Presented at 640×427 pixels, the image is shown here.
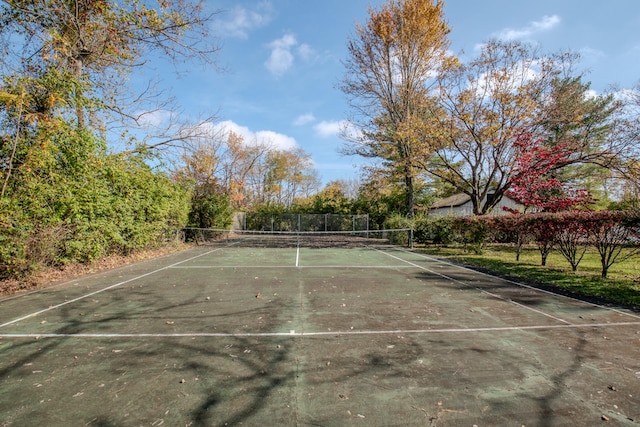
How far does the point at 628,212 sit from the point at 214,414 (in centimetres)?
977

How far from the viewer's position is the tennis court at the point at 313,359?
2.55m

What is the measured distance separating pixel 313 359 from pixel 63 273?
7594mm

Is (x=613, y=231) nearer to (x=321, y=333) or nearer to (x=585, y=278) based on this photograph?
(x=585, y=278)

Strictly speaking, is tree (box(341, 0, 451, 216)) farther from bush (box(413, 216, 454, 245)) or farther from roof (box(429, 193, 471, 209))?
roof (box(429, 193, 471, 209))

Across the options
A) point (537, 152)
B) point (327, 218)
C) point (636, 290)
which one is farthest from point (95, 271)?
point (327, 218)

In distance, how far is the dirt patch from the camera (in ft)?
20.8

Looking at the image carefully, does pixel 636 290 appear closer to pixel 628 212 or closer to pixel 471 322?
pixel 628 212

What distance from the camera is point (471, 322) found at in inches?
189

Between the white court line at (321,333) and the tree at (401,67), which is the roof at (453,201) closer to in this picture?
the tree at (401,67)

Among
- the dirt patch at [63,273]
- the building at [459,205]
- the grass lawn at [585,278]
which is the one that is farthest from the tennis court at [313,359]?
the building at [459,205]

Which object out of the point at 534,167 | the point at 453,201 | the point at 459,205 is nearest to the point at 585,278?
the point at 534,167

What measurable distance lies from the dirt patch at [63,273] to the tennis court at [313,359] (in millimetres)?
516

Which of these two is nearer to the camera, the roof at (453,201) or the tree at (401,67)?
the tree at (401,67)

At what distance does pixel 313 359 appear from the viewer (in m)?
3.49
